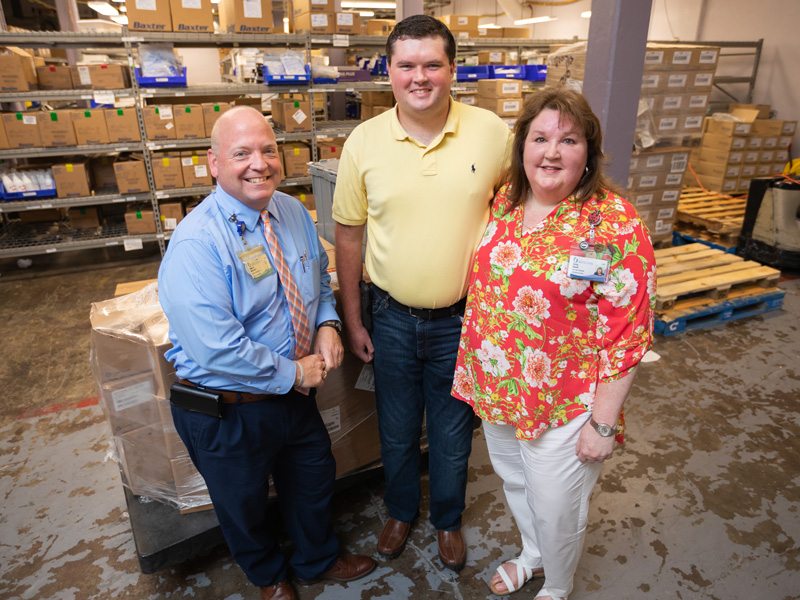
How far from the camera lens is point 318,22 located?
18.7ft

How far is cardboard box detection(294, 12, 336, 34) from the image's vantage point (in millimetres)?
5664

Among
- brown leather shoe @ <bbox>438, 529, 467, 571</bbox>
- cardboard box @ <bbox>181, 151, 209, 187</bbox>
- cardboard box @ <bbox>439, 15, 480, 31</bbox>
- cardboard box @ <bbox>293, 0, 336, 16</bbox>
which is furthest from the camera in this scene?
cardboard box @ <bbox>439, 15, 480, 31</bbox>

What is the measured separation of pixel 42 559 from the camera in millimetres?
2160

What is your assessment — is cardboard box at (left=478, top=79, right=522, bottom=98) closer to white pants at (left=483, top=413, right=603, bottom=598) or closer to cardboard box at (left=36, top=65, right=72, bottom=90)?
→ cardboard box at (left=36, top=65, right=72, bottom=90)

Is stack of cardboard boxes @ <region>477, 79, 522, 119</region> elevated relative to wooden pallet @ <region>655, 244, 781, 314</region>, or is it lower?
elevated

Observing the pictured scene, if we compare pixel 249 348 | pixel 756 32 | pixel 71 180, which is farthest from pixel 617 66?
pixel 756 32

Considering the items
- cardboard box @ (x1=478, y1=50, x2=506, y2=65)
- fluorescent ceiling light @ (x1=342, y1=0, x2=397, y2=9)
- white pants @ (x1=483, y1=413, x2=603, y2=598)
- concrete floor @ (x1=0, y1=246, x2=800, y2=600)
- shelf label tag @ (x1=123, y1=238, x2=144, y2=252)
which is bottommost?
concrete floor @ (x1=0, y1=246, x2=800, y2=600)

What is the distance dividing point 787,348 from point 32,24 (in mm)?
14028

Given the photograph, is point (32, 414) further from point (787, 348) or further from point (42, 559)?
point (787, 348)

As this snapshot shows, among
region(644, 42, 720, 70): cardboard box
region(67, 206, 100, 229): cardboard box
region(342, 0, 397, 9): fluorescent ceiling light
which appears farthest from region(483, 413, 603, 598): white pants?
region(342, 0, 397, 9): fluorescent ceiling light

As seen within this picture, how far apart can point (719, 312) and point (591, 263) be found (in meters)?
3.42

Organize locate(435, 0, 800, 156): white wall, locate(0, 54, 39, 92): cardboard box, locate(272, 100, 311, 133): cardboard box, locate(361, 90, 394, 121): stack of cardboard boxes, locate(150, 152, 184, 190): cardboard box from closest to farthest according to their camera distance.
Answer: locate(0, 54, 39, 92): cardboard box → locate(150, 152, 184, 190): cardboard box → locate(272, 100, 311, 133): cardboard box → locate(361, 90, 394, 121): stack of cardboard boxes → locate(435, 0, 800, 156): white wall

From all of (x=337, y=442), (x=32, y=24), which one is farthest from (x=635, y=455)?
(x=32, y=24)

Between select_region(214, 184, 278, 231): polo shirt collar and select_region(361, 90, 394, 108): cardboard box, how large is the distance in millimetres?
5578
